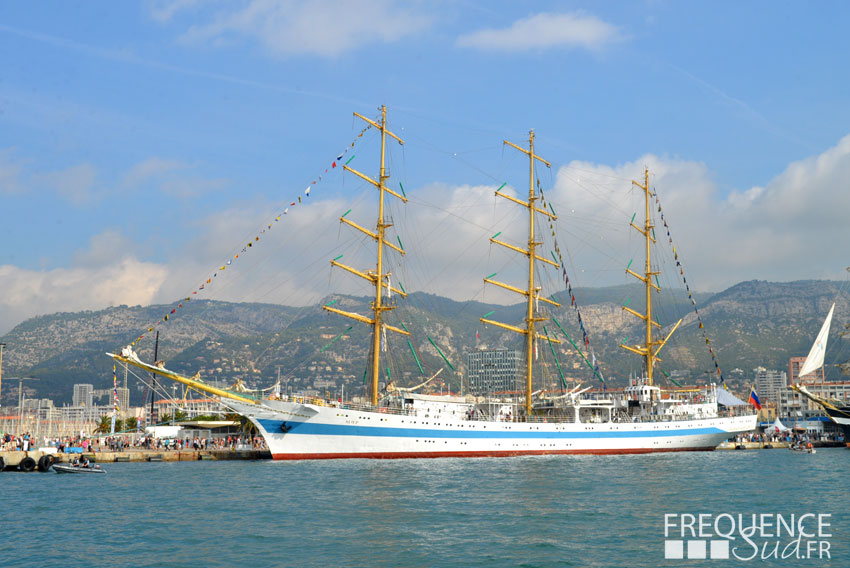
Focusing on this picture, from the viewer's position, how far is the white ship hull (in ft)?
154

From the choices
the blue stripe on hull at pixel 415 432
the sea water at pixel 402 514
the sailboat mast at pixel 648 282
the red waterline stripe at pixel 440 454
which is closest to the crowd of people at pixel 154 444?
the red waterline stripe at pixel 440 454

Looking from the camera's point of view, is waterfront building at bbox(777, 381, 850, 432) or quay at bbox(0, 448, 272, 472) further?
waterfront building at bbox(777, 381, 850, 432)

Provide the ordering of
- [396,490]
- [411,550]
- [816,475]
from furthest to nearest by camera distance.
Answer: [816,475] → [396,490] → [411,550]

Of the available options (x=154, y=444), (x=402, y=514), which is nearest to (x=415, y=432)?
(x=154, y=444)

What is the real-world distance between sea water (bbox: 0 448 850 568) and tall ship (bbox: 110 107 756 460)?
4462 mm

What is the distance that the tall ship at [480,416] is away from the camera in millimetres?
47062

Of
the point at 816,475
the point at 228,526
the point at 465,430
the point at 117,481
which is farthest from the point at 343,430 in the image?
the point at 816,475

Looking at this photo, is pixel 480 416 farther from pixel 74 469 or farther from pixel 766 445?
pixel 766 445

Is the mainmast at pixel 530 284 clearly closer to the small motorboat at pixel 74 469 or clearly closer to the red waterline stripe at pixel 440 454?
the red waterline stripe at pixel 440 454

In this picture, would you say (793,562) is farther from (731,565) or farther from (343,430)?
(343,430)

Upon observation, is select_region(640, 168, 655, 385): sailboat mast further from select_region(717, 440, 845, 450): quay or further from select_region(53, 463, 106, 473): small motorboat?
select_region(53, 463, 106, 473): small motorboat

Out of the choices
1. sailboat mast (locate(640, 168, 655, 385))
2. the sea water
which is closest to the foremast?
sailboat mast (locate(640, 168, 655, 385))

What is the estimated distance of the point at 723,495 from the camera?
101ft

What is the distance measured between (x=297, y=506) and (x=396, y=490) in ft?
17.2
